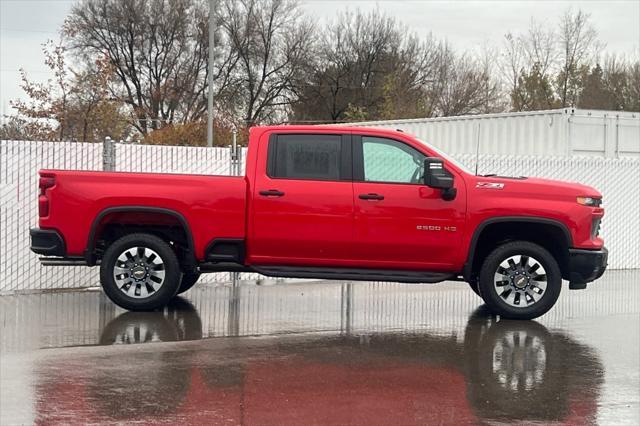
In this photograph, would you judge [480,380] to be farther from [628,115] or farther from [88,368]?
[628,115]

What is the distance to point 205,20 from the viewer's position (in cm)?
5288

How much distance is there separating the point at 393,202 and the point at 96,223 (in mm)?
3127

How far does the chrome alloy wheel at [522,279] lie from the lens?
1069 centimetres

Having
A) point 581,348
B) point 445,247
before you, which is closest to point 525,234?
point 445,247

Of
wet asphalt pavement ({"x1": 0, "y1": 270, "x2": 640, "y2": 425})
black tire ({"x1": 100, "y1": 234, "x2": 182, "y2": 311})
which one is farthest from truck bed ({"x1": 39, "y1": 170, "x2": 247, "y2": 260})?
wet asphalt pavement ({"x1": 0, "y1": 270, "x2": 640, "y2": 425})

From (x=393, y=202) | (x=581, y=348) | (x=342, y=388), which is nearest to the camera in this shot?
(x=342, y=388)

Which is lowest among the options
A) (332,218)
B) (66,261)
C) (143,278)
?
(143,278)

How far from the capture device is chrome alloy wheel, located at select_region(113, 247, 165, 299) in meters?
10.7

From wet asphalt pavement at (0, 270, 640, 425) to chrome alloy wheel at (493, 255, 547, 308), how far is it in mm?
275

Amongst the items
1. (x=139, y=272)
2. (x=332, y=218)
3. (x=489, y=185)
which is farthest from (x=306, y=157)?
(x=139, y=272)

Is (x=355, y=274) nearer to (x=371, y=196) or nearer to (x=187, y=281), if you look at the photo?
(x=371, y=196)

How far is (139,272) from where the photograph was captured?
1069cm

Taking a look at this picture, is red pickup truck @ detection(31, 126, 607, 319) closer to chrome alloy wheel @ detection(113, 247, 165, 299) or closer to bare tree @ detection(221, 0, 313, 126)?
chrome alloy wheel @ detection(113, 247, 165, 299)

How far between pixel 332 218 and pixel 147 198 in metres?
1.95
